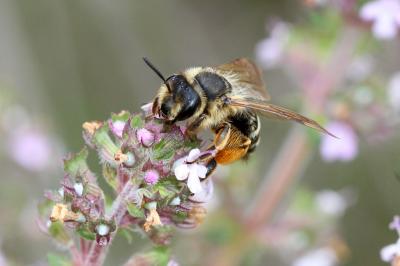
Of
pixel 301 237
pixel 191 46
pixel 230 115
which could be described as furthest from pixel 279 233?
pixel 191 46

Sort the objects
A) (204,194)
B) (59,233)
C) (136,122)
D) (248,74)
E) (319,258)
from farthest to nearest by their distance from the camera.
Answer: (319,258) < (248,74) < (59,233) < (204,194) < (136,122)

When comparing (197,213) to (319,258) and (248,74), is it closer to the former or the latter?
(248,74)

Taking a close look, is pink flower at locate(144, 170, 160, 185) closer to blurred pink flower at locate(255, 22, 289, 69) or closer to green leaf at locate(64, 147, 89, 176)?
green leaf at locate(64, 147, 89, 176)

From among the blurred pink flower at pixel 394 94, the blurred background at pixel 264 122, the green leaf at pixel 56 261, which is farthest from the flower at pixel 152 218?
the blurred pink flower at pixel 394 94

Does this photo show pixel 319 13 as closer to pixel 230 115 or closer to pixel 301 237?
pixel 301 237

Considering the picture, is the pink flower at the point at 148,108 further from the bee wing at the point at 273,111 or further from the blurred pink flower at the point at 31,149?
the blurred pink flower at the point at 31,149

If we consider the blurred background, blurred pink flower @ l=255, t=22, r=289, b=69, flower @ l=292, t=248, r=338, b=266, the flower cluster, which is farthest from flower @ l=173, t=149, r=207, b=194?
blurred pink flower @ l=255, t=22, r=289, b=69

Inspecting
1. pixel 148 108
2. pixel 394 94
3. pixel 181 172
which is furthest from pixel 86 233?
pixel 394 94
